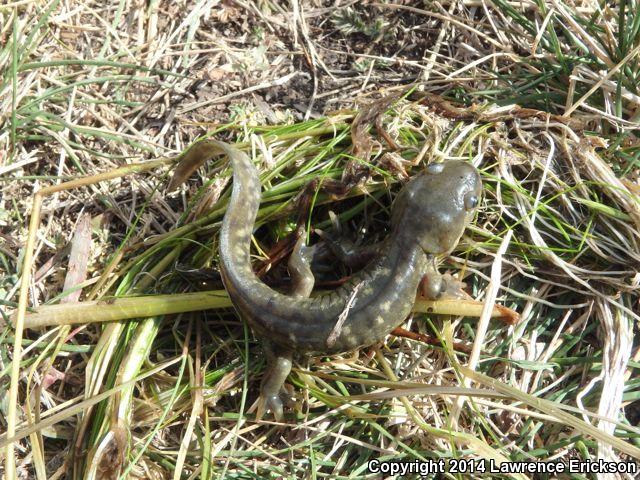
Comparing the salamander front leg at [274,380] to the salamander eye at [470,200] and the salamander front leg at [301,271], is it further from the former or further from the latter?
the salamander eye at [470,200]

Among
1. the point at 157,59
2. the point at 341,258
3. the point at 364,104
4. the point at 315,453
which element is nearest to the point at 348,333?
the point at 341,258

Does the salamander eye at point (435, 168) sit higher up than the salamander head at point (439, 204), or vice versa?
the salamander eye at point (435, 168)

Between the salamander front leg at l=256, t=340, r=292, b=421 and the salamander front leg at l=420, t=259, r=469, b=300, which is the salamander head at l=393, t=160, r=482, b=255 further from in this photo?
the salamander front leg at l=256, t=340, r=292, b=421

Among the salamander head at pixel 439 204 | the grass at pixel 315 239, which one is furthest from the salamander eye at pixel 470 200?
the grass at pixel 315 239

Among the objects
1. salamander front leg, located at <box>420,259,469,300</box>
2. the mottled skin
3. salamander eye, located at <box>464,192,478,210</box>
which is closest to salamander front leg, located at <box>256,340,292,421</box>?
the mottled skin

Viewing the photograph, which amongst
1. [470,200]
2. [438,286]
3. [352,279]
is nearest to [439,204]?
[470,200]

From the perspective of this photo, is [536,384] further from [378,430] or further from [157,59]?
[157,59]

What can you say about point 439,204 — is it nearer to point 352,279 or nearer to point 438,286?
point 438,286
